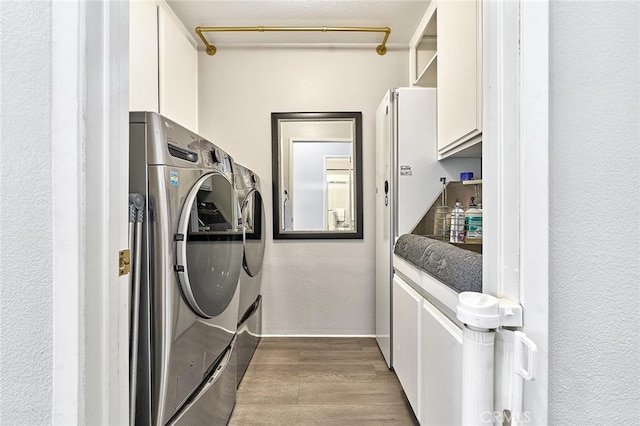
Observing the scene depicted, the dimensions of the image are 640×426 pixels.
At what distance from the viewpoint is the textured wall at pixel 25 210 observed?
604mm

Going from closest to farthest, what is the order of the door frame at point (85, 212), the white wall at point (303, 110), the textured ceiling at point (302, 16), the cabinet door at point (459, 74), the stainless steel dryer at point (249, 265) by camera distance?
the door frame at point (85, 212) → the cabinet door at point (459, 74) → the stainless steel dryer at point (249, 265) → the textured ceiling at point (302, 16) → the white wall at point (303, 110)

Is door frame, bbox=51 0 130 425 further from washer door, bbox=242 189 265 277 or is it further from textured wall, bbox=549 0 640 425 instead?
washer door, bbox=242 189 265 277

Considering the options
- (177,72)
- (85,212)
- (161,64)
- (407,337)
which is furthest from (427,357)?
(177,72)

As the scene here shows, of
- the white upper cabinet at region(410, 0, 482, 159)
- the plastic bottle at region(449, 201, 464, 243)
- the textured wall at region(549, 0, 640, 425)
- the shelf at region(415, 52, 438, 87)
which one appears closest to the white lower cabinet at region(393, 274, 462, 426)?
the plastic bottle at region(449, 201, 464, 243)

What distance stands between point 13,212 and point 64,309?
0.19 metres

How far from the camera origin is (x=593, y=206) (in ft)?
2.08

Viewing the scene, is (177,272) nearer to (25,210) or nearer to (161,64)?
(25,210)

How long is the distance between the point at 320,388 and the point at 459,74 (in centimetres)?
183

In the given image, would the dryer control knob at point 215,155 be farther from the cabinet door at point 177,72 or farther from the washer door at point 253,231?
the cabinet door at point 177,72

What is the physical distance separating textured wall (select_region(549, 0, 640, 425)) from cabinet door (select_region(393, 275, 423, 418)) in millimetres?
963

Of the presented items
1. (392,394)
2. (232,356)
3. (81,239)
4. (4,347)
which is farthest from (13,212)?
(392,394)

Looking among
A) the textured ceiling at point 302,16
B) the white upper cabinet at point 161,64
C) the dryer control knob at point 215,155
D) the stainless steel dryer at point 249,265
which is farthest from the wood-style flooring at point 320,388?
the textured ceiling at point 302,16

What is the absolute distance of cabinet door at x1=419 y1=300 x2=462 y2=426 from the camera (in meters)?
1.15

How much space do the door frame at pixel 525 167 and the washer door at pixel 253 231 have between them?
66.9 inches
